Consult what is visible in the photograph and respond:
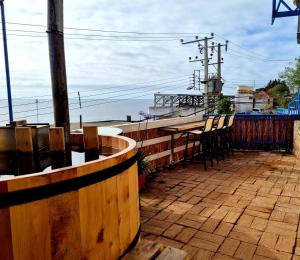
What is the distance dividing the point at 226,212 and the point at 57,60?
8.65 ft

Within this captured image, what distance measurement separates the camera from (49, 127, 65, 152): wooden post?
2312 mm

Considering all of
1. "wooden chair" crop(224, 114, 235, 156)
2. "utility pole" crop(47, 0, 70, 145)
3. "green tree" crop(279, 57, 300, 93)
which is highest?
"green tree" crop(279, 57, 300, 93)

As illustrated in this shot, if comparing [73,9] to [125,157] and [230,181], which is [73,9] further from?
[230,181]

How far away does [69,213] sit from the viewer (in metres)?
1.47

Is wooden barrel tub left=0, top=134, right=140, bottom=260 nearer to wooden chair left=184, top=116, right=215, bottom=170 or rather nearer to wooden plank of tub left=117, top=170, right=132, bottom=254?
wooden plank of tub left=117, top=170, right=132, bottom=254

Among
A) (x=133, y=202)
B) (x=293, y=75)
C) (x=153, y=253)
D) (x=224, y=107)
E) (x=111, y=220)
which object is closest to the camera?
(x=111, y=220)

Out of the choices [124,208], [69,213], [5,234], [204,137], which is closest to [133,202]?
[124,208]

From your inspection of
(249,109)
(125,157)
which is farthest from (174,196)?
(249,109)

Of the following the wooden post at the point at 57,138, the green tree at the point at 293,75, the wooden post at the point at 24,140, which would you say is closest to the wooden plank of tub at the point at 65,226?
the wooden post at the point at 57,138

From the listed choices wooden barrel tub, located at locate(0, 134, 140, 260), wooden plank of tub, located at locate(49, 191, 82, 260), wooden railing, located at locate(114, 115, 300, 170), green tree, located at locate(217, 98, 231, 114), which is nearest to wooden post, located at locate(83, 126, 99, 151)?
wooden barrel tub, located at locate(0, 134, 140, 260)

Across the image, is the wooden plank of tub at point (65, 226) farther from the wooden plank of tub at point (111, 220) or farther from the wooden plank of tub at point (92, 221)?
the wooden plank of tub at point (111, 220)

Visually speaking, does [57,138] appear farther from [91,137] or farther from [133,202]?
[133,202]

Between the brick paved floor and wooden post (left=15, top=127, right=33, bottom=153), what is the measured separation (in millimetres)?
1505

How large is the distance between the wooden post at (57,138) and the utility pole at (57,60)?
20 centimetres
